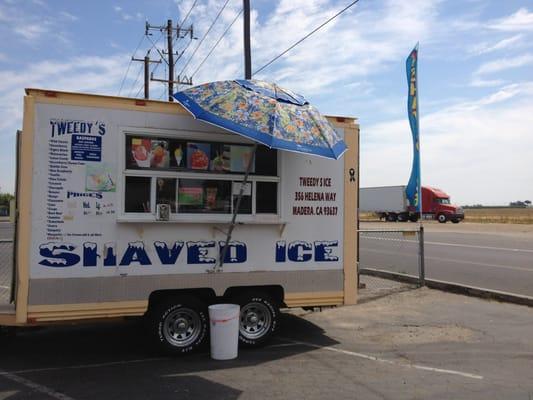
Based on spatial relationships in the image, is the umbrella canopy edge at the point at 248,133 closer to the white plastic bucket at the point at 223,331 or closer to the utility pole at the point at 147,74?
the white plastic bucket at the point at 223,331

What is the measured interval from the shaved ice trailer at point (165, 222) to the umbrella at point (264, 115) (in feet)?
1.48

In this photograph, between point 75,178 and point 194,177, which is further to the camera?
point 194,177

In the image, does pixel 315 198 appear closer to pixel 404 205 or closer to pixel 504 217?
pixel 404 205

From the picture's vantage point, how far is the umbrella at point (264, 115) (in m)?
5.77

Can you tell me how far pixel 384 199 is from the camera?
171 ft

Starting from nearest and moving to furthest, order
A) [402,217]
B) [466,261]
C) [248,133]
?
[248,133]
[466,261]
[402,217]

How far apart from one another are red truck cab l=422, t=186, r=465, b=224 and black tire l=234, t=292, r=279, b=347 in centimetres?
4449

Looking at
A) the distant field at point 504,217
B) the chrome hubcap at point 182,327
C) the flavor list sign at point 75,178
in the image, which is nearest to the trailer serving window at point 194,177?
the flavor list sign at point 75,178

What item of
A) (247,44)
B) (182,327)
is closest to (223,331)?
(182,327)

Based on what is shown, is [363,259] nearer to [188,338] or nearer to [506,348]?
[506,348]

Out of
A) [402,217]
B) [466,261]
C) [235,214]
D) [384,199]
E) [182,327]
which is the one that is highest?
[384,199]

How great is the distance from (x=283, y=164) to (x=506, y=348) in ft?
12.0

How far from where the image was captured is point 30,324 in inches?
224

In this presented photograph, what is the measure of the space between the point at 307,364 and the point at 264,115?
9.28 feet
